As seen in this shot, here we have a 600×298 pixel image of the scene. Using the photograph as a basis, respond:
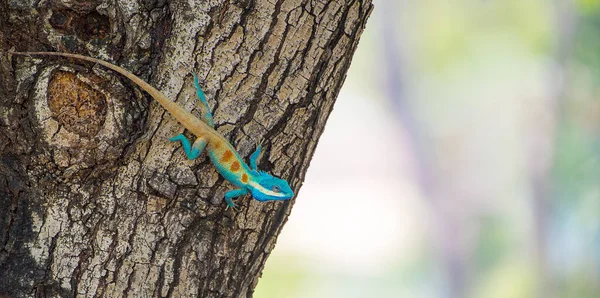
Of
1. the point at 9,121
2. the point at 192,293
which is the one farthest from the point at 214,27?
the point at 192,293

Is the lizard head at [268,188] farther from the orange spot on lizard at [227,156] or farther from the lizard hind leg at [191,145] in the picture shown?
the lizard hind leg at [191,145]

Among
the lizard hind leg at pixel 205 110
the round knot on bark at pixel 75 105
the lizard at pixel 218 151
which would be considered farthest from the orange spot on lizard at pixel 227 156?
the round knot on bark at pixel 75 105

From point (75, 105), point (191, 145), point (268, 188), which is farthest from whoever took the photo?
point (268, 188)

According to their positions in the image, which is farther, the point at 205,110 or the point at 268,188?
the point at 268,188

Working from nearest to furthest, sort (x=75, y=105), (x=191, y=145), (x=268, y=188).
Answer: (x=75, y=105) < (x=191, y=145) < (x=268, y=188)

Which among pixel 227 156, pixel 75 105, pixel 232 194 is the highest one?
pixel 75 105

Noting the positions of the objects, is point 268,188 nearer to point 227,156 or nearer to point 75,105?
point 227,156

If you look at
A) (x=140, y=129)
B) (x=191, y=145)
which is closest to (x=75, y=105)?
(x=140, y=129)
